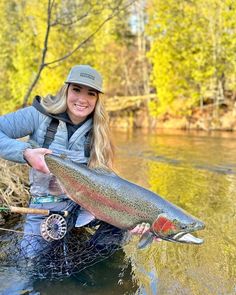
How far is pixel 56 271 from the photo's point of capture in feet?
11.6

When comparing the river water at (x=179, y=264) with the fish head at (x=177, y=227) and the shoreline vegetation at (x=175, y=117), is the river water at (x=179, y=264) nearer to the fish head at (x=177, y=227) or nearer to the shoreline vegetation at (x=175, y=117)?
the fish head at (x=177, y=227)

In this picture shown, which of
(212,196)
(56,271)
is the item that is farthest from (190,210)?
(56,271)

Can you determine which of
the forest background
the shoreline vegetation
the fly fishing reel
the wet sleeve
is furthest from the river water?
the shoreline vegetation

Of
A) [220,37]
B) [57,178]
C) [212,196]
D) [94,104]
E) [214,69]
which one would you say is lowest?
[212,196]

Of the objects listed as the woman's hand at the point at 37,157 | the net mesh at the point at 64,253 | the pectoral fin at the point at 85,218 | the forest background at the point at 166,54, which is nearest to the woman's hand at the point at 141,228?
the pectoral fin at the point at 85,218

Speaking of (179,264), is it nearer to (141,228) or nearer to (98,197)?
(141,228)

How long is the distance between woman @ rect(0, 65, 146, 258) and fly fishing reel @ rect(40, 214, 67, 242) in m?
0.14

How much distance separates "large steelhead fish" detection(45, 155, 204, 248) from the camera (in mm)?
2986

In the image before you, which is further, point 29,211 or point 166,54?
point 166,54

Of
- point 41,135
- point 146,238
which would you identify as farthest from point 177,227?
point 41,135

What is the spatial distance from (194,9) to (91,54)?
839 centimetres

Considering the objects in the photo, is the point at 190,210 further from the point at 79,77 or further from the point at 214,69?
the point at 214,69

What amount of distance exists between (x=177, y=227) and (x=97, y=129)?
1201 millimetres

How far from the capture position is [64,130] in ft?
11.9
